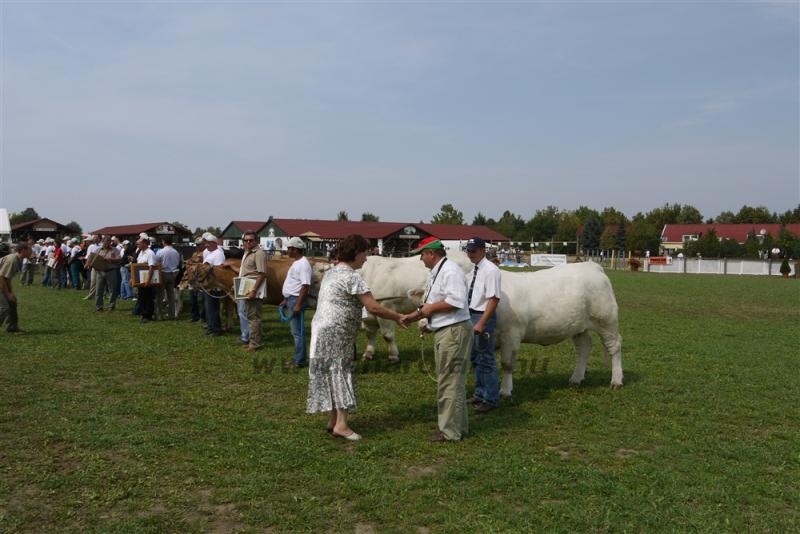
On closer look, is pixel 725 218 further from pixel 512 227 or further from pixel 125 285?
pixel 125 285

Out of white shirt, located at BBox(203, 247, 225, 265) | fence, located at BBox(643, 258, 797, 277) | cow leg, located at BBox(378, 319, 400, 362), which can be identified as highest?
white shirt, located at BBox(203, 247, 225, 265)

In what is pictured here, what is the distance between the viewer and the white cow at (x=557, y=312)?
8055 mm

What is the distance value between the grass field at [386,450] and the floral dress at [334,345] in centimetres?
46

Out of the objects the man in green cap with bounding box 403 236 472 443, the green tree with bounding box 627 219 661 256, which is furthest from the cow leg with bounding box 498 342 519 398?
the green tree with bounding box 627 219 661 256

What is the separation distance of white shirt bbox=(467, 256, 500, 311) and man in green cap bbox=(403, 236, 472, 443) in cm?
91

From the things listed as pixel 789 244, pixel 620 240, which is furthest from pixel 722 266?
pixel 620 240

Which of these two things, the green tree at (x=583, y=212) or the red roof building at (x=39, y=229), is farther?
the green tree at (x=583, y=212)

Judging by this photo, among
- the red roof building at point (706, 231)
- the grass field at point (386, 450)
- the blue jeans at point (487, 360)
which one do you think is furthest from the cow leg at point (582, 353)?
the red roof building at point (706, 231)

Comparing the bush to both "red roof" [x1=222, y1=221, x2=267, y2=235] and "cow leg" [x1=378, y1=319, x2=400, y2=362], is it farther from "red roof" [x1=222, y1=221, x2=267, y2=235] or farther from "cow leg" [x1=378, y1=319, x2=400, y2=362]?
"red roof" [x1=222, y1=221, x2=267, y2=235]

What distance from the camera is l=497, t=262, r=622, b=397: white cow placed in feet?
26.4

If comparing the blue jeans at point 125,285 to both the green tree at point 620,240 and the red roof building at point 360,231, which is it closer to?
the red roof building at point 360,231

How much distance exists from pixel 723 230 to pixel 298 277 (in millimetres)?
92667

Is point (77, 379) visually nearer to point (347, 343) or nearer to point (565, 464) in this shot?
point (347, 343)

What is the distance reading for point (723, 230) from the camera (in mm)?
87938
